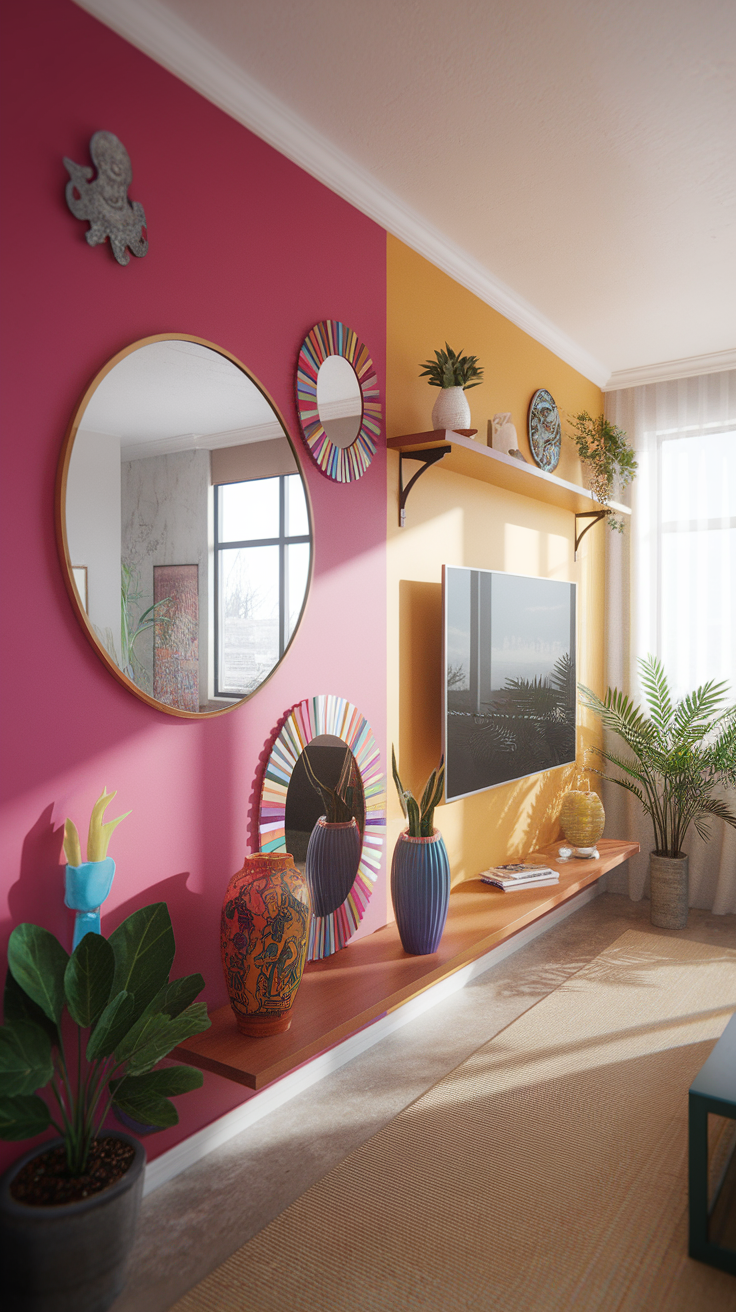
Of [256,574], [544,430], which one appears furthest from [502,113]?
[544,430]

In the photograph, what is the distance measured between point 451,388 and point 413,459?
0.26 meters

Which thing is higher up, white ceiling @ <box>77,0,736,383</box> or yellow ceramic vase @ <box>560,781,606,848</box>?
white ceiling @ <box>77,0,736,383</box>

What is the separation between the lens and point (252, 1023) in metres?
1.82

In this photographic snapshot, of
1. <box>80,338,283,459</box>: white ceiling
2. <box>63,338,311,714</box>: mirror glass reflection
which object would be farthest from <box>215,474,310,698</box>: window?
<box>80,338,283,459</box>: white ceiling

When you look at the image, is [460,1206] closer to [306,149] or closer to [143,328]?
[143,328]

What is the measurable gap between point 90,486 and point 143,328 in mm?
396

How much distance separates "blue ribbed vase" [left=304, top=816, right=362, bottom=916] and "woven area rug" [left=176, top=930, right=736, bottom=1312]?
59 centimetres

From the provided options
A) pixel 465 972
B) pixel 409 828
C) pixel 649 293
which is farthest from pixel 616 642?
pixel 409 828

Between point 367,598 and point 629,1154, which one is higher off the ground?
point 367,598

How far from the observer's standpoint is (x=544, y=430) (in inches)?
144

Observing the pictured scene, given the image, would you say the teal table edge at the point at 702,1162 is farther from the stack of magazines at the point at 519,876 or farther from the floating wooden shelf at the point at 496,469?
the floating wooden shelf at the point at 496,469

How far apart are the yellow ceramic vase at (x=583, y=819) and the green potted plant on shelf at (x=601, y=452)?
4.48 ft

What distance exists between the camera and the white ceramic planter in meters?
2.61

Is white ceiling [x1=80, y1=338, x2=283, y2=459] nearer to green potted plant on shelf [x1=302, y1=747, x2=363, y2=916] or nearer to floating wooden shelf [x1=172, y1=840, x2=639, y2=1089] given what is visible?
green potted plant on shelf [x1=302, y1=747, x2=363, y2=916]
